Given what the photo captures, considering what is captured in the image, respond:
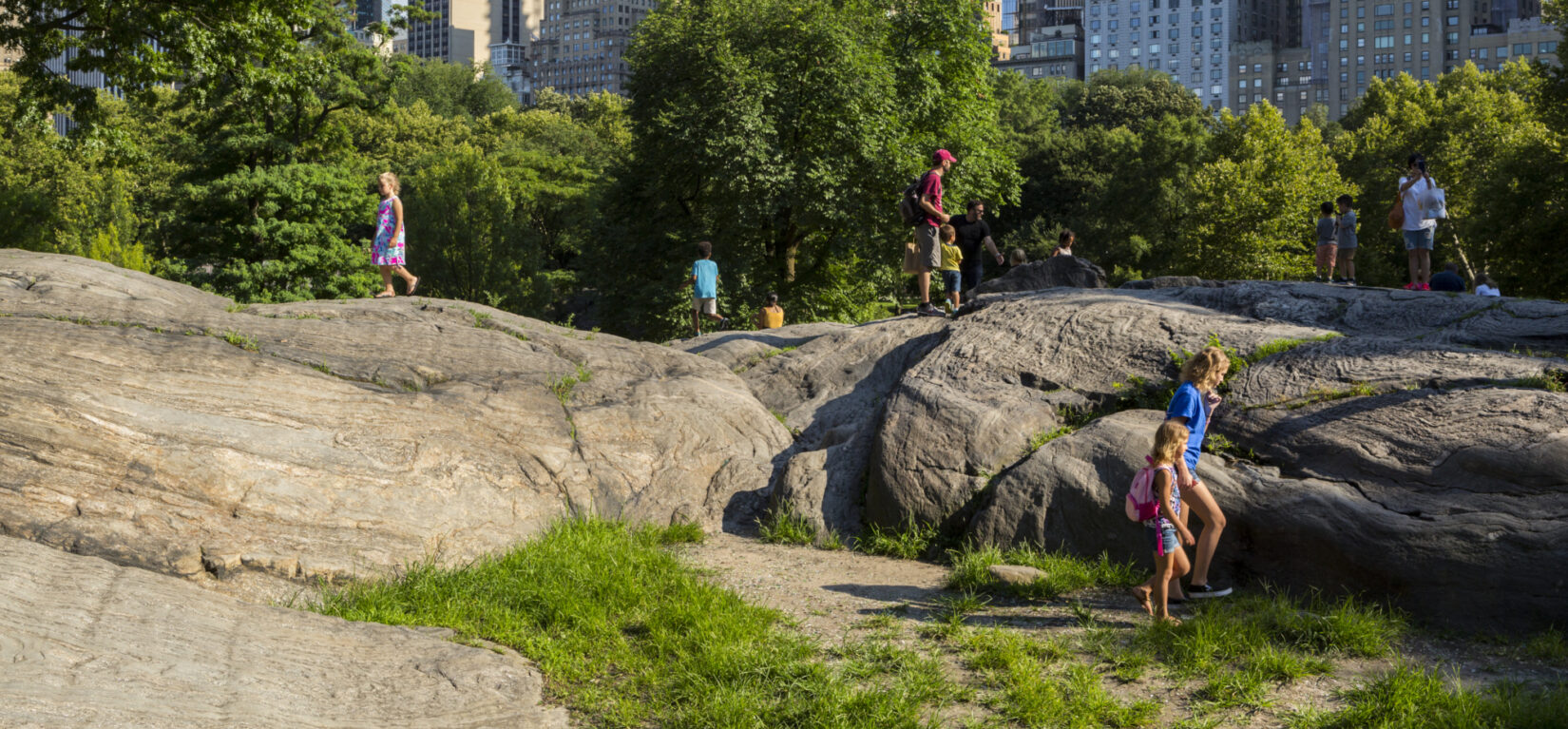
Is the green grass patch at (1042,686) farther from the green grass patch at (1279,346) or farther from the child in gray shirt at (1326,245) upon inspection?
the child in gray shirt at (1326,245)

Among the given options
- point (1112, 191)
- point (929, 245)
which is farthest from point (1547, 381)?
point (1112, 191)

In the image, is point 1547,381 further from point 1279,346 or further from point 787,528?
point 787,528

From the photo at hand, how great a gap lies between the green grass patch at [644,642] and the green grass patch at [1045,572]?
5.01 feet

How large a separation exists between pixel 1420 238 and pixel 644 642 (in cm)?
1270

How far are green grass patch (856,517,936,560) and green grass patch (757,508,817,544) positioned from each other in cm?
47

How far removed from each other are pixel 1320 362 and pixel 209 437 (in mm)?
9015

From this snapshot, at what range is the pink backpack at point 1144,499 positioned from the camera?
7.09m

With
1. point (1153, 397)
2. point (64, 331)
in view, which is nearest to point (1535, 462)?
point (1153, 397)

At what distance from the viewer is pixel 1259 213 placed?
42594mm

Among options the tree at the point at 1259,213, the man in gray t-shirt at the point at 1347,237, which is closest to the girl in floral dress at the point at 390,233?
the man in gray t-shirt at the point at 1347,237

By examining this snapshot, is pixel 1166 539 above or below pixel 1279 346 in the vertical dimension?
below

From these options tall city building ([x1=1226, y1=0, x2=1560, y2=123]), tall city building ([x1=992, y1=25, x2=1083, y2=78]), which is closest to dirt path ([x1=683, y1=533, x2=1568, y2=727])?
tall city building ([x1=1226, y1=0, x2=1560, y2=123])

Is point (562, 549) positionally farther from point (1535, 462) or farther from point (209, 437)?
point (1535, 462)

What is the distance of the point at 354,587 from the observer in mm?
7406
